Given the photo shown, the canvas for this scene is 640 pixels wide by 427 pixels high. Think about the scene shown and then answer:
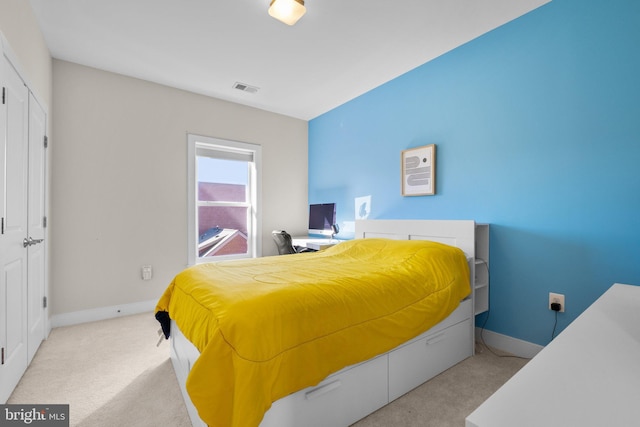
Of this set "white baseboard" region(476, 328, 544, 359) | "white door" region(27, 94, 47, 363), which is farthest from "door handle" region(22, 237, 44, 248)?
"white baseboard" region(476, 328, 544, 359)

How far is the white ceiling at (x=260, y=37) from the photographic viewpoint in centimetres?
216

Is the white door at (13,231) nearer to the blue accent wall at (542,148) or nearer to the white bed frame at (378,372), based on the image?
the white bed frame at (378,372)

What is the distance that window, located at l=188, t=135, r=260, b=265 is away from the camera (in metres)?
3.62

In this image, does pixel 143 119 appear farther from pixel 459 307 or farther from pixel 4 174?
pixel 459 307

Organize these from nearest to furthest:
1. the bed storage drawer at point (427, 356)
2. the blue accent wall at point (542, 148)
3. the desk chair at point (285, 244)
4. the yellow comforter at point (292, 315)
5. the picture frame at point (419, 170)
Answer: the yellow comforter at point (292, 315) → the bed storage drawer at point (427, 356) → the blue accent wall at point (542, 148) → the picture frame at point (419, 170) → the desk chair at point (285, 244)

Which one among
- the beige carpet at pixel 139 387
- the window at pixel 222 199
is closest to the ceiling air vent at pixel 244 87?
the window at pixel 222 199

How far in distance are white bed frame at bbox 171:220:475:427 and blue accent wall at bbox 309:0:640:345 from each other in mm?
330

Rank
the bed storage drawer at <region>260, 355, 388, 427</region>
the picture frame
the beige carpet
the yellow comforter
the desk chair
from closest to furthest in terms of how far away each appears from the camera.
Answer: the yellow comforter
the bed storage drawer at <region>260, 355, 388, 427</region>
the beige carpet
the picture frame
the desk chair

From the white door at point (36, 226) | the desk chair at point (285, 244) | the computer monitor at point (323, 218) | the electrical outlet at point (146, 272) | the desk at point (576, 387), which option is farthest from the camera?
the computer monitor at point (323, 218)

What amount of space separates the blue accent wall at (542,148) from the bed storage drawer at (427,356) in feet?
1.60

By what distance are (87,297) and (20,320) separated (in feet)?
3.75

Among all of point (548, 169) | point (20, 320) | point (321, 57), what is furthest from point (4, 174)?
point (548, 169)

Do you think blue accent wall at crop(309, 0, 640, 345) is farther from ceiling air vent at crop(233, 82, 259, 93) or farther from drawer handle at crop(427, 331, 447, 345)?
ceiling air vent at crop(233, 82, 259, 93)

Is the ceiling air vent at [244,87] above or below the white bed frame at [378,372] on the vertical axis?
above
